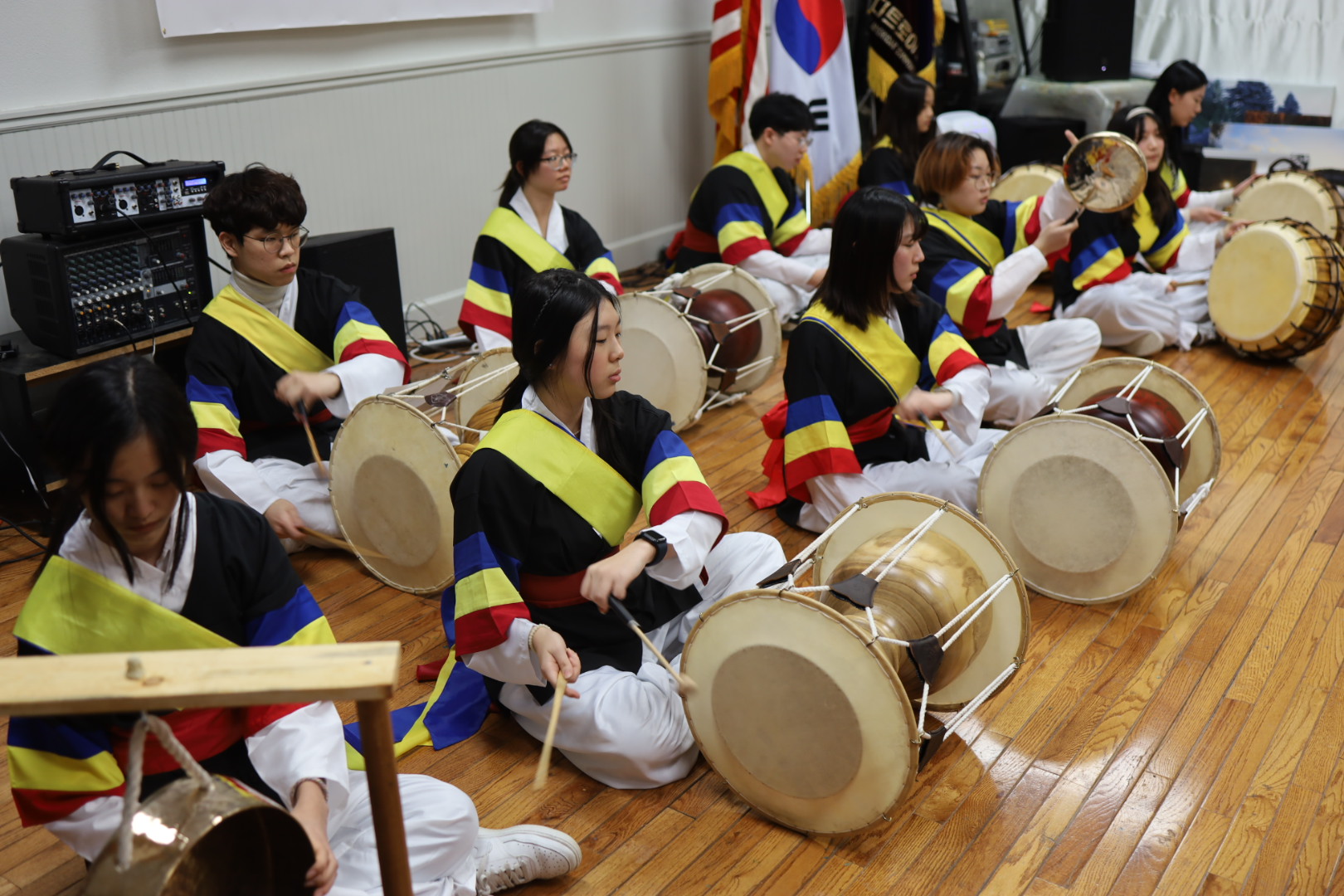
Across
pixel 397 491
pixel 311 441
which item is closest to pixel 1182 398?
pixel 397 491

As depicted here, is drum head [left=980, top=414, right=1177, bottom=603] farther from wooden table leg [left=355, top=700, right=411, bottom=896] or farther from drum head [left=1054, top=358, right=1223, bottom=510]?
wooden table leg [left=355, top=700, right=411, bottom=896]

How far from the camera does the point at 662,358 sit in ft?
11.8

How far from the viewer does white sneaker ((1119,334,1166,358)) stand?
4.54 metres

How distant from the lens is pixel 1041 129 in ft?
21.0

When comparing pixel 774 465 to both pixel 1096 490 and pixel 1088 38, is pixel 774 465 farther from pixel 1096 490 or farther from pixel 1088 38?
pixel 1088 38

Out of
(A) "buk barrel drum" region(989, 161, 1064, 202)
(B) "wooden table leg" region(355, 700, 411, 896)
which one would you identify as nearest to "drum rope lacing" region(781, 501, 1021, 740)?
(B) "wooden table leg" region(355, 700, 411, 896)

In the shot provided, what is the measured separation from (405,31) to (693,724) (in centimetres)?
349

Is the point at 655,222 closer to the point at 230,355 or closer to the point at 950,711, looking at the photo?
the point at 230,355

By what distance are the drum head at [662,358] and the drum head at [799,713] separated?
5.71 feet

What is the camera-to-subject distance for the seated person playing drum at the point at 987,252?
347cm

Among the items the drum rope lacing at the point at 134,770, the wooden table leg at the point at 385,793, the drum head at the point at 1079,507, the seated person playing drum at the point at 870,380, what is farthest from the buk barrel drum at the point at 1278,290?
the drum rope lacing at the point at 134,770

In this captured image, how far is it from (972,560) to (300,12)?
3238mm

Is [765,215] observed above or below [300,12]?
below

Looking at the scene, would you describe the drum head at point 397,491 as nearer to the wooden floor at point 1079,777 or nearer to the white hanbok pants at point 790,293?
the wooden floor at point 1079,777
